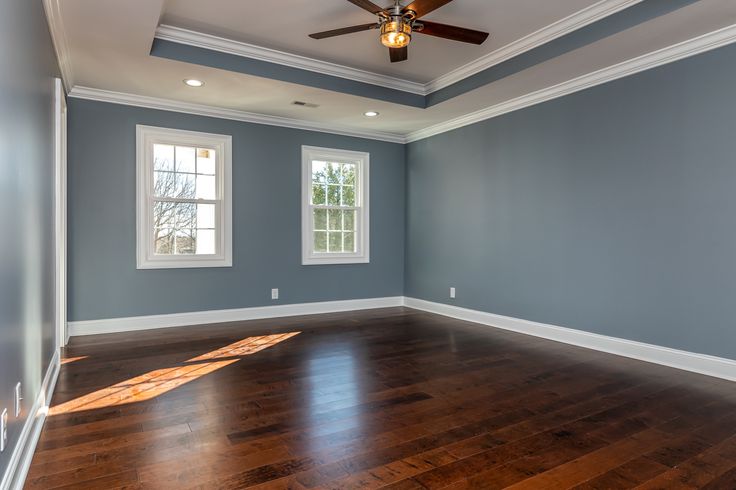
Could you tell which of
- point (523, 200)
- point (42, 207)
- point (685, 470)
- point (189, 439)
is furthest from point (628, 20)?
point (42, 207)

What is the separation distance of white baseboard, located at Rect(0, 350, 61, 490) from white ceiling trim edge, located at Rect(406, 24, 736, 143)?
15.8 feet

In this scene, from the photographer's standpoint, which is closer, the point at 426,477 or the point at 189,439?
the point at 426,477

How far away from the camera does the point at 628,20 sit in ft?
10.5

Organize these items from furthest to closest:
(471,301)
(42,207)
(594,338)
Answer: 1. (471,301)
2. (594,338)
3. (42,207)

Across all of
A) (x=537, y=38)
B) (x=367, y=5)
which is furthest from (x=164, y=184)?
(x=537, y=38)

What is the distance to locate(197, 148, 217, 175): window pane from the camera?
535cm

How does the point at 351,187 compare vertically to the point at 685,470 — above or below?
above

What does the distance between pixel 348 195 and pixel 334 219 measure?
42cm

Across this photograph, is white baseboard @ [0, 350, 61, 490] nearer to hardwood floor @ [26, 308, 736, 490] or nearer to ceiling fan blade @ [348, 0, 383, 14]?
hardwood floor @ [26, 308, 736, 490]

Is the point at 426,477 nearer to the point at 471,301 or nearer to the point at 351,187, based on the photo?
the point at 471,301

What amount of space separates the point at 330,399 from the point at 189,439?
0.89m

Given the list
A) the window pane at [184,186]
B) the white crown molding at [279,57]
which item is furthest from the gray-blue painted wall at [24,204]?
the window pane at [184,186]

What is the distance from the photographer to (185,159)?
5262mm

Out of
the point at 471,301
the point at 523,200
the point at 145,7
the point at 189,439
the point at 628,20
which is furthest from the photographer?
the point at 471,301
